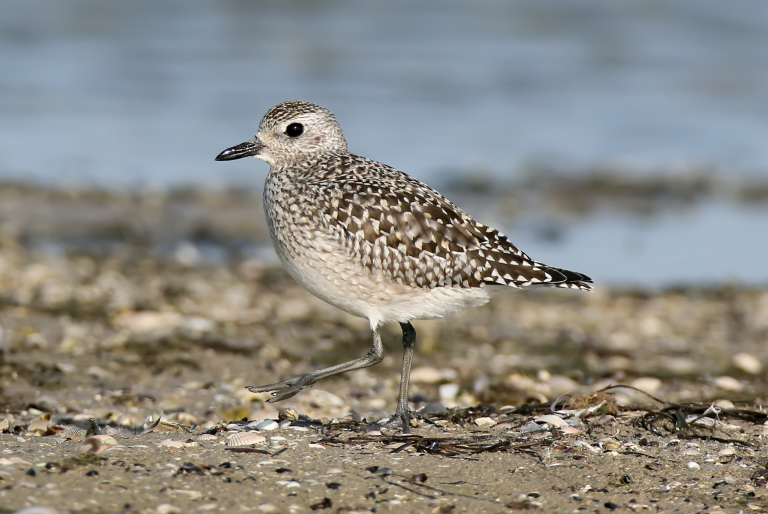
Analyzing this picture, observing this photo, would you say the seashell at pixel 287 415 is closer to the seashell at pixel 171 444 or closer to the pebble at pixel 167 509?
the seashell at pixel 171 444

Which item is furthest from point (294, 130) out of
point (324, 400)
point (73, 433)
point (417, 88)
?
point (417, 88)

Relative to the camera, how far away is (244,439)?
488cm

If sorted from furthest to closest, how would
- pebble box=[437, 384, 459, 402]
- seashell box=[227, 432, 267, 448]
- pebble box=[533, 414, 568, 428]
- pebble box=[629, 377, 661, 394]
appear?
pebble box=[629, 377, 661, 394] < pebble box=[437, 384, 459, 402] < pebble box=[533, 414, 568, 428] < seashell box=[227, 432, 267, 448]

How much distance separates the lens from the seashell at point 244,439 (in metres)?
4.84

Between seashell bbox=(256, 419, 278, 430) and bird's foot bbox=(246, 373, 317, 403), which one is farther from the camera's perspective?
bird's foot bbox=(246, 373, 317, 403)

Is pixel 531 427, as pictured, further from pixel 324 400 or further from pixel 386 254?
pixel 324 400

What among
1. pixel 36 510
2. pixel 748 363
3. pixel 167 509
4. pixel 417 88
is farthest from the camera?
pixel 417 88

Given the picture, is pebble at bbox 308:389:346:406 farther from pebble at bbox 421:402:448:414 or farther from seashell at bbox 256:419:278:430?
seashell at bbox 256:419:278:430

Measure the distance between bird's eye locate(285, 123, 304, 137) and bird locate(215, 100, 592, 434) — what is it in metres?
0.43

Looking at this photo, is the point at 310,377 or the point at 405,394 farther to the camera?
the point at 310,377

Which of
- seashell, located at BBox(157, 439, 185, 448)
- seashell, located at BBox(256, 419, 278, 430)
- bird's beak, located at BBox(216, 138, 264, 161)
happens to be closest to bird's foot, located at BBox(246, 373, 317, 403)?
seashell, located at BBox(256, 419, 278, 430)

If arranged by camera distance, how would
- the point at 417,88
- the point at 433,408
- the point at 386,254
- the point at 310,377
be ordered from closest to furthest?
1. the point at 386,254
2. the point at 310,377
3. the point at 433,408
4. the point at 417,88

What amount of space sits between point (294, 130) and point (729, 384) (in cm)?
358

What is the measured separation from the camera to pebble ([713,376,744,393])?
7062 mm
